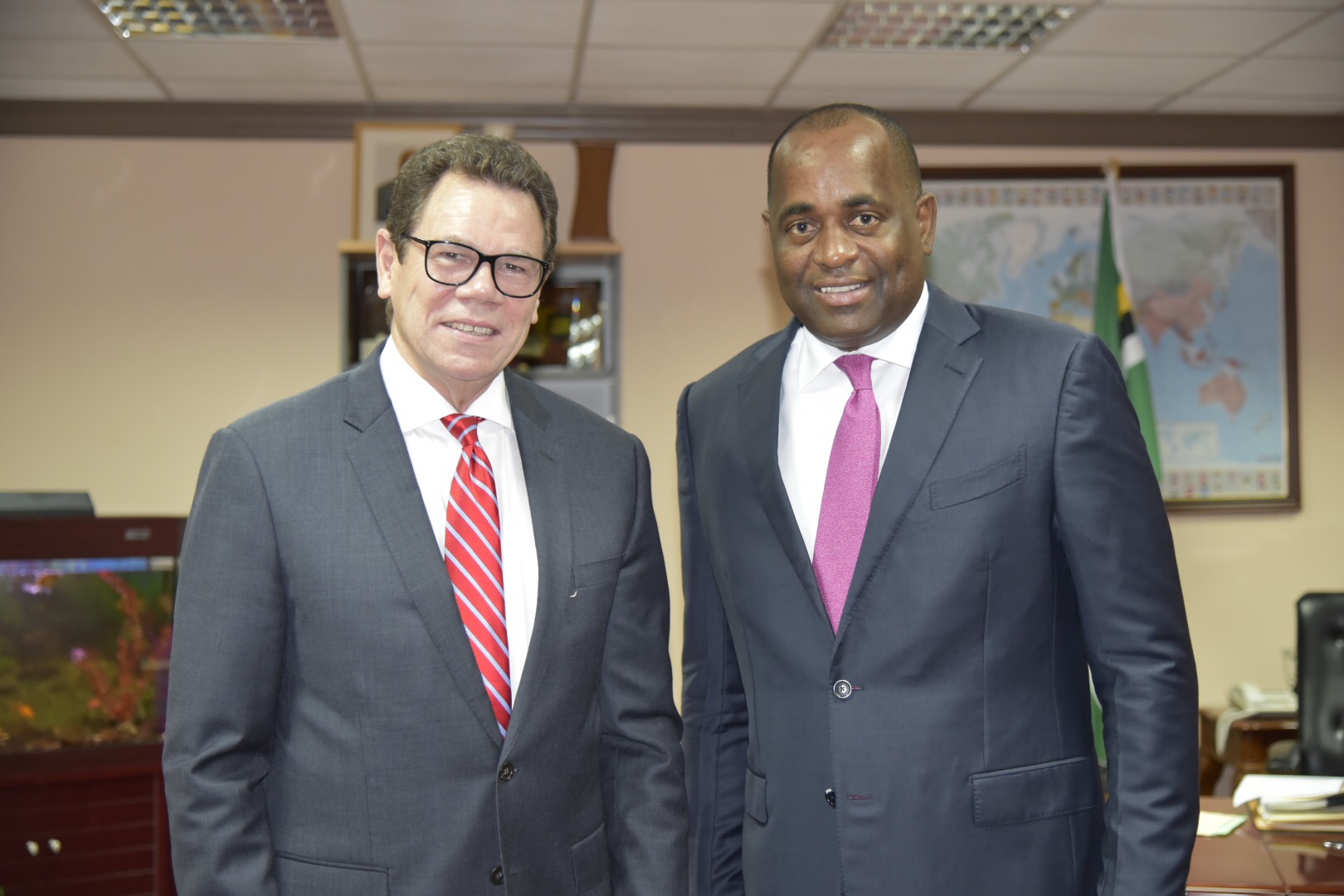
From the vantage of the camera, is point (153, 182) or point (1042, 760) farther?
point (153, 182)

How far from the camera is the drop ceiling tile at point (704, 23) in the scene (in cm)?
343

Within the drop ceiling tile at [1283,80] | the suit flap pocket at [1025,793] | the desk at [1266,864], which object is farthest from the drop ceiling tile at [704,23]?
the suit flap pocket at [1025,793]

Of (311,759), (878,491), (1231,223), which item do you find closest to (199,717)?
(311,759)

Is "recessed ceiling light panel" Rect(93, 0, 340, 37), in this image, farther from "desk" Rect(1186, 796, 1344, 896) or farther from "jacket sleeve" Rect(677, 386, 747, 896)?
"desk" Rect(1186, 796, 1344, 896)

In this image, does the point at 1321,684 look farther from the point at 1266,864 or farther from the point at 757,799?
the point at 757,799

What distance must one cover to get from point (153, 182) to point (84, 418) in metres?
0.93

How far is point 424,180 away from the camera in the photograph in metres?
1.37

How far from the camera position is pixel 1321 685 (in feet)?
10.3

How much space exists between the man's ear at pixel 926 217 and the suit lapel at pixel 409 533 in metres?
0.73

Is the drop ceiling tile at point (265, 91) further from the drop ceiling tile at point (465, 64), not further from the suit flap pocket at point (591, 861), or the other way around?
the suit flap pocket at point (591, 861)

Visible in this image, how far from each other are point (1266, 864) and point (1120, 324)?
2.54 metres

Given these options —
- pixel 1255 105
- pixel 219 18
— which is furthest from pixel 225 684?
pixel 1255 105

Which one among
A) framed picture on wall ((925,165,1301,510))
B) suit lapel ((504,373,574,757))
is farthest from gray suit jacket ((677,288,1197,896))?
framed picture on wall ((925,165,1301,510))

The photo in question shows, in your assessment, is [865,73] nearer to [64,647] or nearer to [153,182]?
[153,182]
